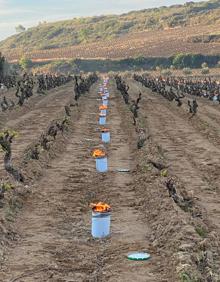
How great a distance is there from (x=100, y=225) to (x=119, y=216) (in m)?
1.94

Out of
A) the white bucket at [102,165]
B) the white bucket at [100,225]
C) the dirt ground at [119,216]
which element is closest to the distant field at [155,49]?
the dirt ground at [119,216]

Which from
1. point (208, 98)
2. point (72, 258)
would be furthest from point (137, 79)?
point (72, 258)

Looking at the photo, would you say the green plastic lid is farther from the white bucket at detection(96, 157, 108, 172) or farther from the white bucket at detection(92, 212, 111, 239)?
the white bucket at detection(96, 157, 108, 172)

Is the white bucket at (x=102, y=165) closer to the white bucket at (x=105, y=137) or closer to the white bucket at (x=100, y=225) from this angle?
the white bucket at (x=105, y=137)

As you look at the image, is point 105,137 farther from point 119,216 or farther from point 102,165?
point 119,216

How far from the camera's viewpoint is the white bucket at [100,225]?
41.8 ft

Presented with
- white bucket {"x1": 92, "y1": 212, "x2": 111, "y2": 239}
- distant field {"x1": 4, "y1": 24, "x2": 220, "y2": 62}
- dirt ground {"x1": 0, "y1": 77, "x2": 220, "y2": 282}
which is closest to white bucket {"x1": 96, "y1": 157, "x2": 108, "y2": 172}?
dirt ground {"x1": 0, "y1": 77, "x2": 220, "y2": 282}

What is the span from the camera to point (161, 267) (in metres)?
10.9

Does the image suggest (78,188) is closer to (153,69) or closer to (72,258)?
(72,258)

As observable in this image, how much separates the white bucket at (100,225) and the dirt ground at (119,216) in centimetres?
16

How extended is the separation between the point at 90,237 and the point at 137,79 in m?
71.8

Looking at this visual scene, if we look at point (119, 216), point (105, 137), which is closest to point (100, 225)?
point (119, 216)

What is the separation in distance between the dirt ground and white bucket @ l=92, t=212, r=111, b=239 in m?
0.16

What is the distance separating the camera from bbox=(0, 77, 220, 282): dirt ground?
1085 cm
